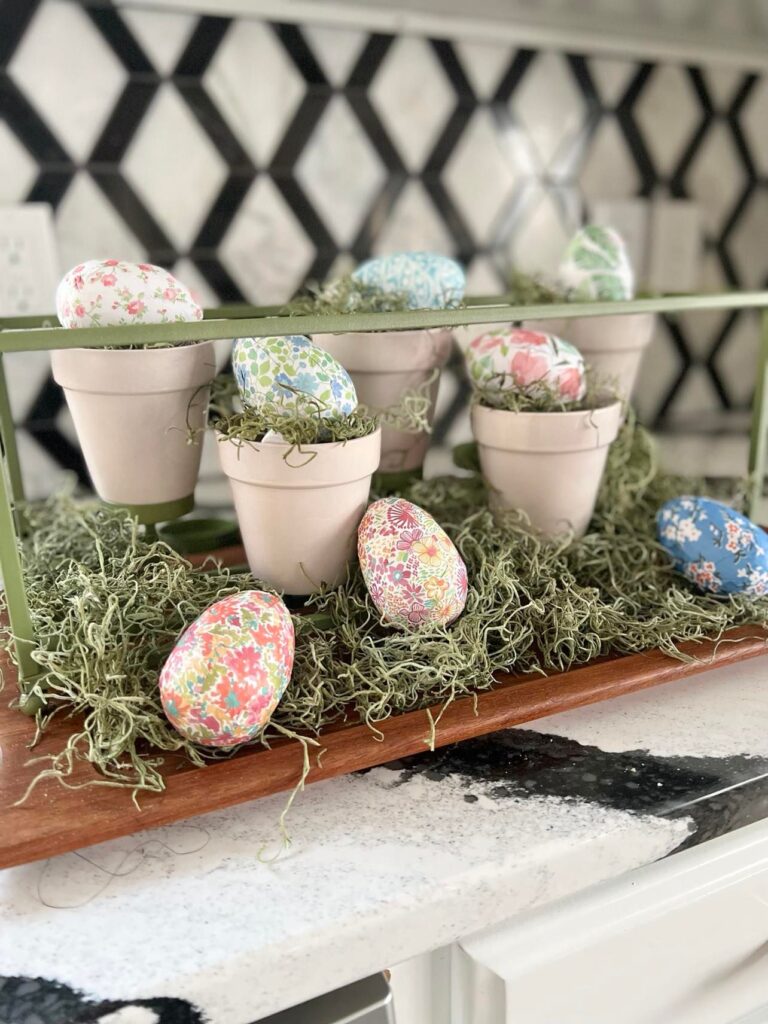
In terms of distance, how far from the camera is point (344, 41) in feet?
3.58

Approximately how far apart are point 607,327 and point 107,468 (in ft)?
1.63

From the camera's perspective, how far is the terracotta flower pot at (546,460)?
693 mm

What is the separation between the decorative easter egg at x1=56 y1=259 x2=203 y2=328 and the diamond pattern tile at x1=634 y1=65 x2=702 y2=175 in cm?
104

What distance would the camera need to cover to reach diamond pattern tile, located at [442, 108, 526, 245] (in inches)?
47.9

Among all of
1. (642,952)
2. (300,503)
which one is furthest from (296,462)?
(642,952)

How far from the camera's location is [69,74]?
0.97 meters

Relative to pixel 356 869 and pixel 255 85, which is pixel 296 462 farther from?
pixel 255 85

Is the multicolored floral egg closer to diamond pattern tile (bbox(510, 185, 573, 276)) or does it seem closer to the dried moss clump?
the dried moss clump

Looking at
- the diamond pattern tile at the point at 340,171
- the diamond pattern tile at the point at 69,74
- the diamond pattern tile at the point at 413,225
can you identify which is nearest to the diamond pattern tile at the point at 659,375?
the diamond pattern tile at the point at 413,225

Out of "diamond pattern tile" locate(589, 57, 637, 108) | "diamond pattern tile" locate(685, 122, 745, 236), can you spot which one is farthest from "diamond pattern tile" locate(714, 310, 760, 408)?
"diamond pattern tile" locate(589, 57, 637, 108)

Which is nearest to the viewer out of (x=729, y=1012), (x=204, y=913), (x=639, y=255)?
(x=204, y=913)

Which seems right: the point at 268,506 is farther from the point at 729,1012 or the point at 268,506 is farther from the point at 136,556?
the point at 729,1012

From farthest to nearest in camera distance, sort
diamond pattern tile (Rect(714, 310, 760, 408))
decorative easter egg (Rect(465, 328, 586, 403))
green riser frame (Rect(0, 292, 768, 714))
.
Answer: diamond pattern tile (Rect(714, 310, 760, 408)) < decorative easter egg (Rect(465, 328, 586, 403)) < green riser frame (Rect(0, 292, 768, 714))

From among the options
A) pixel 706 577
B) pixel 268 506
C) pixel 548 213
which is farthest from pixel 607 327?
pixel 548 213
